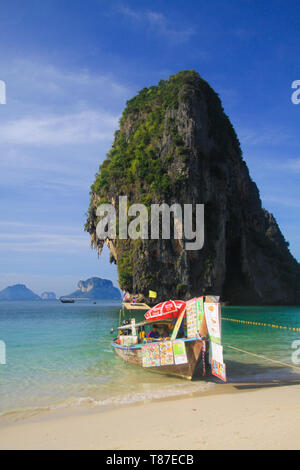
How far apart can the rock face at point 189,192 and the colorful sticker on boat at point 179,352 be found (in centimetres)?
3378

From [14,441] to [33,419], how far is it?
4.92ft

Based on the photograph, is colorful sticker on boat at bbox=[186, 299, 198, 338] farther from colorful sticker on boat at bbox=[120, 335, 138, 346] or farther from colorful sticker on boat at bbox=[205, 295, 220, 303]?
colorful sticker on boat at bbox=[120, 335, 138, 346]

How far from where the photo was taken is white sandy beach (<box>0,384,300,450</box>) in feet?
17.1

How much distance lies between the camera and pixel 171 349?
10414 millimetres

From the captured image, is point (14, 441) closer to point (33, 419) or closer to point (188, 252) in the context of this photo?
point (33, 419)

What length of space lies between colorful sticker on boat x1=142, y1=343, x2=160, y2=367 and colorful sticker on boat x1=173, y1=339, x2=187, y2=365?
0.77m

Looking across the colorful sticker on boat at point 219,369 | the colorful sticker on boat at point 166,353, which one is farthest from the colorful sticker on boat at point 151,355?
the colorful sticker on boat at point 219,369

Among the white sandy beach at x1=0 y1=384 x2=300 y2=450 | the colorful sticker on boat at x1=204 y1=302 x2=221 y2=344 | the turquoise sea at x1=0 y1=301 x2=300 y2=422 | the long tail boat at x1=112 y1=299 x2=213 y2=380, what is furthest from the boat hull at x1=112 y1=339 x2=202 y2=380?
the white sandy beach at x1=0 y1=384 x2=300 y2=450

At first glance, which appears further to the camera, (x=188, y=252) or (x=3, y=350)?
(x=188, y=252)

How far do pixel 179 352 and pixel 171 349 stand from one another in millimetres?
329

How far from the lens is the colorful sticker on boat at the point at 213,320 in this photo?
9106mm

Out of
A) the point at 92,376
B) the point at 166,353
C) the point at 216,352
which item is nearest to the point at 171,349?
the point at 166,353
